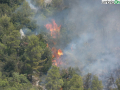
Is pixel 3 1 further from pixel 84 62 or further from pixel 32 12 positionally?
pixel 84 62

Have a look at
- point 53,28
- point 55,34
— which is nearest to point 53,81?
point 55,34

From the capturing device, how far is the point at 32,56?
80.5ft

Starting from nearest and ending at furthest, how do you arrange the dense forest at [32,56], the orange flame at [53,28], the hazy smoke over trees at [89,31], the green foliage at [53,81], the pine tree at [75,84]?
the green foliage at [53,81], the pine tree at [75,84], the dense forest at [32,56], the hazy smoke over trees at [89,31], the orange flame at [53,28]

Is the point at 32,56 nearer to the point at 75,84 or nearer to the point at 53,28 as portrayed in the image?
the point at 75,84

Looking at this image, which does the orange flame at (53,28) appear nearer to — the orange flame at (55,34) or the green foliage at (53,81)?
the orange flame at (55,34)

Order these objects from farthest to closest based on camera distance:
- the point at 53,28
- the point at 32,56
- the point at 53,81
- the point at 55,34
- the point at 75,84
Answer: the point at 53,28, the point at 55,34, the point at 32,56, the point at 75,84, the point at 53,81

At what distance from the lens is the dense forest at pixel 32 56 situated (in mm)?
22594

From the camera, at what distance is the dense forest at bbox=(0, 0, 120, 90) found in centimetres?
2259

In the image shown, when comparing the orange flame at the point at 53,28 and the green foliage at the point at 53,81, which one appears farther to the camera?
the orange flame at the point at 53,28

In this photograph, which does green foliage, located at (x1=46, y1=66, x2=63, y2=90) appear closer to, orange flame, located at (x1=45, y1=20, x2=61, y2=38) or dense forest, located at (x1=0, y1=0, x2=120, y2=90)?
dense forest, located at (x1=0, y1=0, x2=120, y2=90)

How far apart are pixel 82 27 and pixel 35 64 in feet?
56.4

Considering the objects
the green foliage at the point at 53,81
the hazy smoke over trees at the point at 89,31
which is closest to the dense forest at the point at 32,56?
the green foliage at the point at 53,81

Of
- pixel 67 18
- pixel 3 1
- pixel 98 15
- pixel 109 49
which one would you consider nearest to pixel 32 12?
pixel 3 1

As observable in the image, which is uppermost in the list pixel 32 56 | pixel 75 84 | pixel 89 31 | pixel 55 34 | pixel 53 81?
pixel 89 31
